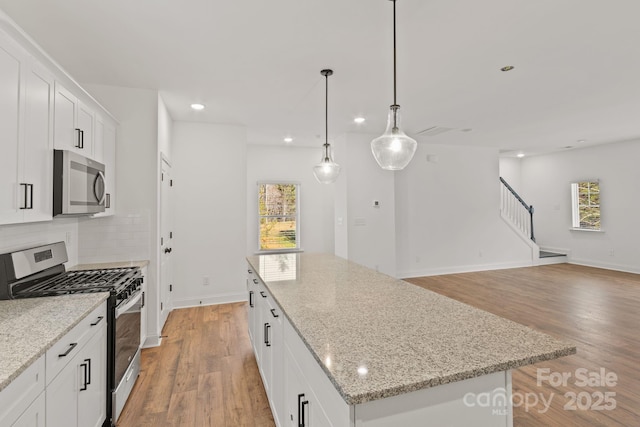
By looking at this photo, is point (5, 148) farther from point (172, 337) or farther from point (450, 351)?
point (172, 337)

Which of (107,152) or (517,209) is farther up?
(107,152)

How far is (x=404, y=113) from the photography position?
4.65 meters

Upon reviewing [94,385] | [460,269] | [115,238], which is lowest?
[460,269]

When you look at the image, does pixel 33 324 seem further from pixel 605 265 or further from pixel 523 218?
pixel 605 265

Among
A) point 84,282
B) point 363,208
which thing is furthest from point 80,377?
point 363,208

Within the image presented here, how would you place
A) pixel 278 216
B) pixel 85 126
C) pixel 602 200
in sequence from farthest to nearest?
pixel 602 200 → pixel 278 216 → pixel 85 126

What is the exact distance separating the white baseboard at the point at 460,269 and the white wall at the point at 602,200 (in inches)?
52.8

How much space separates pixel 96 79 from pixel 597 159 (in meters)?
9.30

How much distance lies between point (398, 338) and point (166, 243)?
3.71 meters

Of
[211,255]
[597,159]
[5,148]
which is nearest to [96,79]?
[5,148]

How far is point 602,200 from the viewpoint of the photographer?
7.14m

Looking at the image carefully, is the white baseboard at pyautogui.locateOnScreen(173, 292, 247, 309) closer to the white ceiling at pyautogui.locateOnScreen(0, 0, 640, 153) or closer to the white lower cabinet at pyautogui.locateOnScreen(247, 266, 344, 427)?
the white lower cabinet at pyautogui.locateOnScreen(247, 266, 344, 427)

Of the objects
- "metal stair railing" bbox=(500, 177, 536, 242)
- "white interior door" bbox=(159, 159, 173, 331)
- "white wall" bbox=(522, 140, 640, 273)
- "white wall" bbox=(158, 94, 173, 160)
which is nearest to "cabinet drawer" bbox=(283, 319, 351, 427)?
"white interior door" bbox=(159, 159, 173, 331)

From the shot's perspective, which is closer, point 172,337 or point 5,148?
point 5,148
